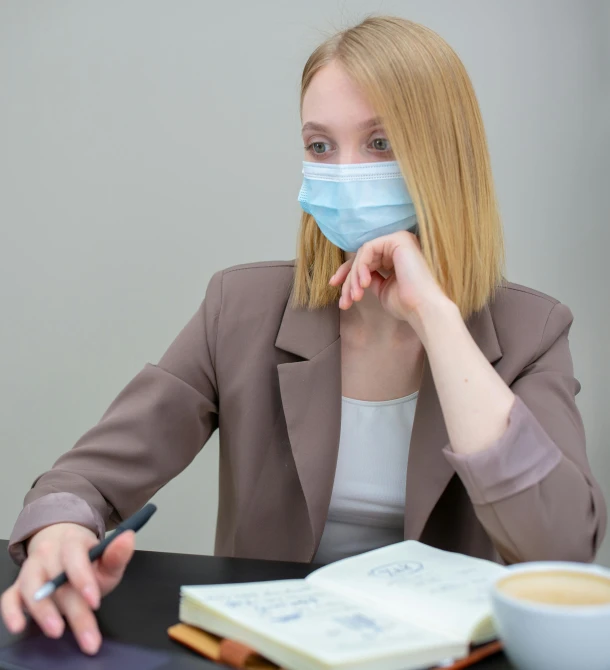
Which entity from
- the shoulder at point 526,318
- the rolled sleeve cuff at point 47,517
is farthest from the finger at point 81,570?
the shoulder at point 526,318

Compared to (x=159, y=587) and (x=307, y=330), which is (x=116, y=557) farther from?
(x=307, y=330)

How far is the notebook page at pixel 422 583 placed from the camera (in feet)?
2.01

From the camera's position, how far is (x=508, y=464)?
0.82 m

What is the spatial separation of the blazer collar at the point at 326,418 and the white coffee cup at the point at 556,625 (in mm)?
459

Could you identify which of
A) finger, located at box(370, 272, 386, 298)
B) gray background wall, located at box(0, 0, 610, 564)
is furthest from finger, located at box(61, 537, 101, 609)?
gray background wall, located at box(0, 0, 610, 564)

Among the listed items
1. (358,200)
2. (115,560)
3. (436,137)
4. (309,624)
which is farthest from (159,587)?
(436,137)

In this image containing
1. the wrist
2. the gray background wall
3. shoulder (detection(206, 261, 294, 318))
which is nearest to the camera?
the wrist

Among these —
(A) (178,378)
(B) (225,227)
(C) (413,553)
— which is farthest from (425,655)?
(B) (225,227)

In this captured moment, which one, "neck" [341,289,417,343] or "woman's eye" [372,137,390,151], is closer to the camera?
"woman's eye" [372,137,390,151]

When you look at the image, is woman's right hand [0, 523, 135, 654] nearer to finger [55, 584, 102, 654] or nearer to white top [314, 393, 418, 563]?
finger [55, 584, 102, 654]

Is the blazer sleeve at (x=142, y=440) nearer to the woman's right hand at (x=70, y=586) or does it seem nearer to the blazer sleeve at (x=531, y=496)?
the woman's right hand at (x=70, y=586)

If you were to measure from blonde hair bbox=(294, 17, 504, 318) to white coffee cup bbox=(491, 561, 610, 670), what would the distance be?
57 cm

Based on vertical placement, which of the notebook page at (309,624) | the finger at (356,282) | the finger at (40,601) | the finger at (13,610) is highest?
the finger at (356,282)

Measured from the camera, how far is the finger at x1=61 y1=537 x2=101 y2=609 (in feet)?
2.20
